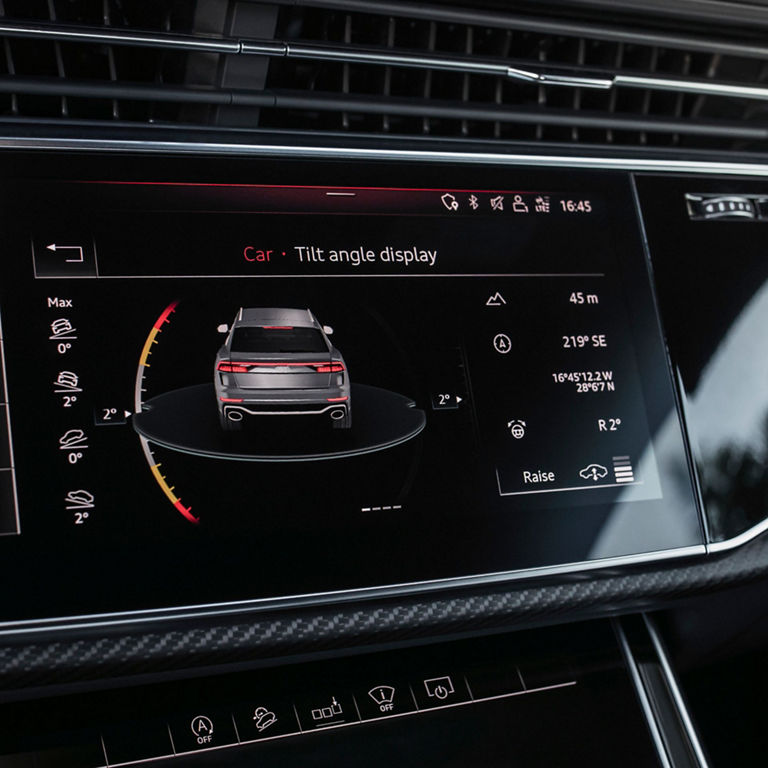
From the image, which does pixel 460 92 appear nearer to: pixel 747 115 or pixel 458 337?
pixel 458 337

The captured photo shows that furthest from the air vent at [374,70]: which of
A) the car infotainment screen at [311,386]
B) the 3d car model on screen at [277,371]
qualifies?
the 3d car model on screen at [277,371]

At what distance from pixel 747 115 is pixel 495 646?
75 centimetres

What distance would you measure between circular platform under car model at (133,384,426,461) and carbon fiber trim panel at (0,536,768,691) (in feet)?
0.51

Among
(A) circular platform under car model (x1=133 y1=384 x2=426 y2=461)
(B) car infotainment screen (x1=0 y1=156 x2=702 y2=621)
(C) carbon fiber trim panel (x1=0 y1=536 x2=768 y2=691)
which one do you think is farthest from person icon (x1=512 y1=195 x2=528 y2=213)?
(C) carbon fiber trim panel (x1=0 y1=536 x2=768 y2=691)

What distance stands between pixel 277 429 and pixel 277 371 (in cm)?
6

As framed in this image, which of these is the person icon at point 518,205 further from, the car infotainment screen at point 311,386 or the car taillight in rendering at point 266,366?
the car taillight in rendering at point 266,366

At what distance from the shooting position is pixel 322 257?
98cm

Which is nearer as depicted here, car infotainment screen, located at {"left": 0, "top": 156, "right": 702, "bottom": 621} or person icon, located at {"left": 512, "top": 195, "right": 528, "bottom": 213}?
car infotainment screen, located at {"left": 0, "top": 156, "right": 702, "bottom": 621}

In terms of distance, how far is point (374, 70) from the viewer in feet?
3.34

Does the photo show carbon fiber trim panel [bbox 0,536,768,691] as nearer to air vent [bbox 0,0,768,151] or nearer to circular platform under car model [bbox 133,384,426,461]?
circular platform under car model [bbox 133,384,426,461]

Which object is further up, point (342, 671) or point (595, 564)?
point (595, 564)

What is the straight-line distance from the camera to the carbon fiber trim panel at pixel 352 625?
83 centimetres

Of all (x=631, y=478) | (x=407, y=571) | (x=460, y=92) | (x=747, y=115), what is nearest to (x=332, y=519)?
(x=407, y=571)

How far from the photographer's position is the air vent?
2.96 feet
